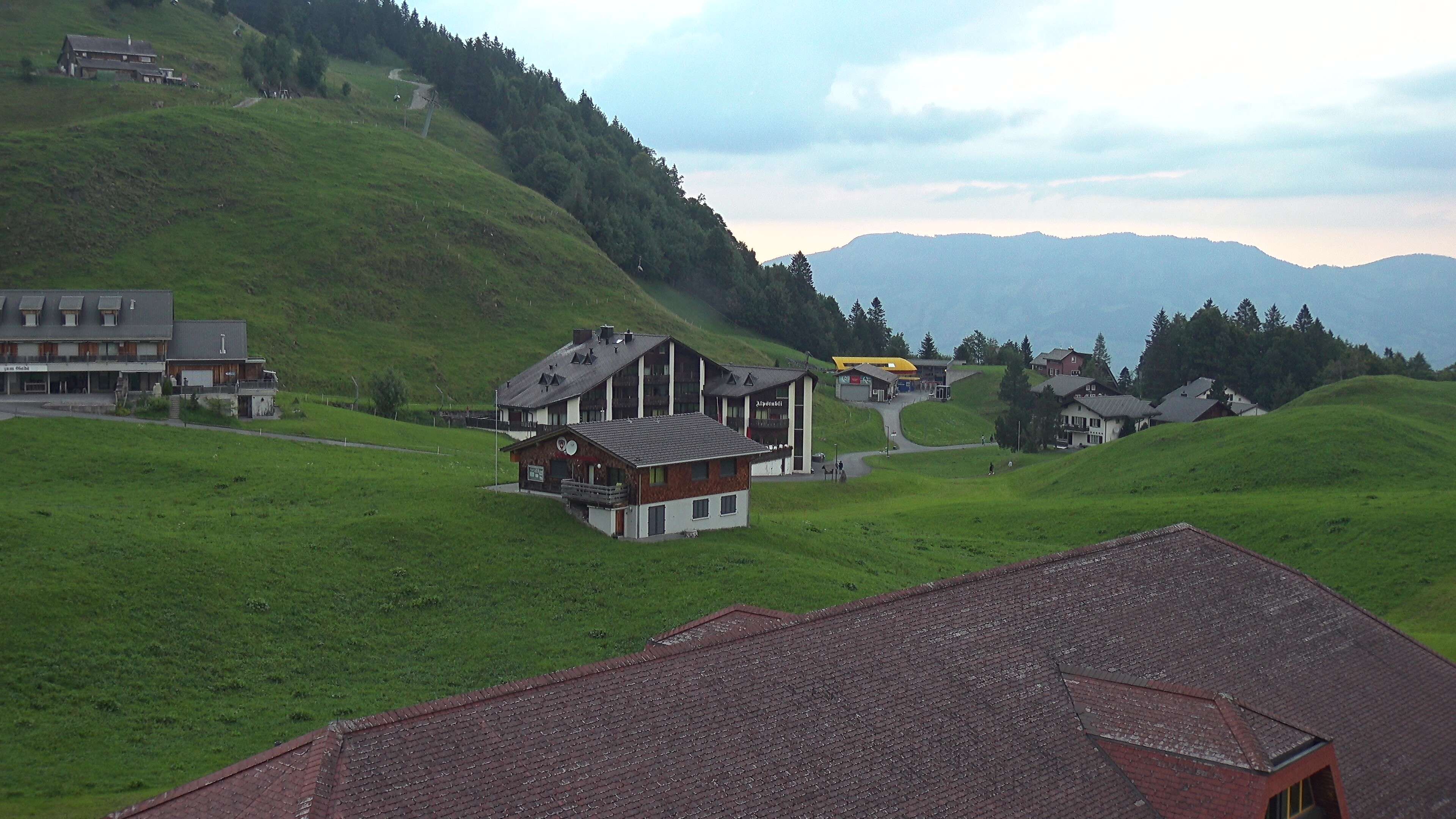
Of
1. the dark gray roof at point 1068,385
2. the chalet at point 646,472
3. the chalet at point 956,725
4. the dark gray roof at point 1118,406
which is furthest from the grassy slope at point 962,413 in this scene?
the chalet at point 956,725

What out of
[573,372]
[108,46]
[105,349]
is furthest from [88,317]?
[108,46]

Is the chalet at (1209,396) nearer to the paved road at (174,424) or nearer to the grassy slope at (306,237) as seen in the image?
the grassy slope at (306,237)

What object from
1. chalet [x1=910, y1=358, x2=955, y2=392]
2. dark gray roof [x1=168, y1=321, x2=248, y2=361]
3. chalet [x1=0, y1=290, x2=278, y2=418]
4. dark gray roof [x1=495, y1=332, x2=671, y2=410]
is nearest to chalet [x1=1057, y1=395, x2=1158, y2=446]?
chalet [x1=910, y1=358, x2=955, y2=392]

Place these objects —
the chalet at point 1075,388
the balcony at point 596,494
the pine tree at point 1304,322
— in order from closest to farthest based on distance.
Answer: the balcony at point 596,494
the chalet at point 1075,388
the pine tree at point 1304,322

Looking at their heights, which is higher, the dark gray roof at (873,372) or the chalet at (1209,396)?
the dark gray roof at (873,372)

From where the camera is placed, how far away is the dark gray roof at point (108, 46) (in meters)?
170

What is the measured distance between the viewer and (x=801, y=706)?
701 inches

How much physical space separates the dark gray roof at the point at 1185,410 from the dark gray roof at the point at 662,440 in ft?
244

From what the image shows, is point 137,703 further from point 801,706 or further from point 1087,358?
point 1087,358

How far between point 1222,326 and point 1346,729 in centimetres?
14434

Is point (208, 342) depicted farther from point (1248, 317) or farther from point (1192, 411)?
point (1248, 317)

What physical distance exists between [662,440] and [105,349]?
50.9 metres

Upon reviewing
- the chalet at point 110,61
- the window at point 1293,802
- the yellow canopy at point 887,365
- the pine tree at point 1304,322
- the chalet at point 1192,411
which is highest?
the chalet at point 110,61

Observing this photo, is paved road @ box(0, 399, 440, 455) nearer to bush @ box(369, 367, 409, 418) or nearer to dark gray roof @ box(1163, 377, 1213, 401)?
bush @ box(369, 367, 409, 418)
